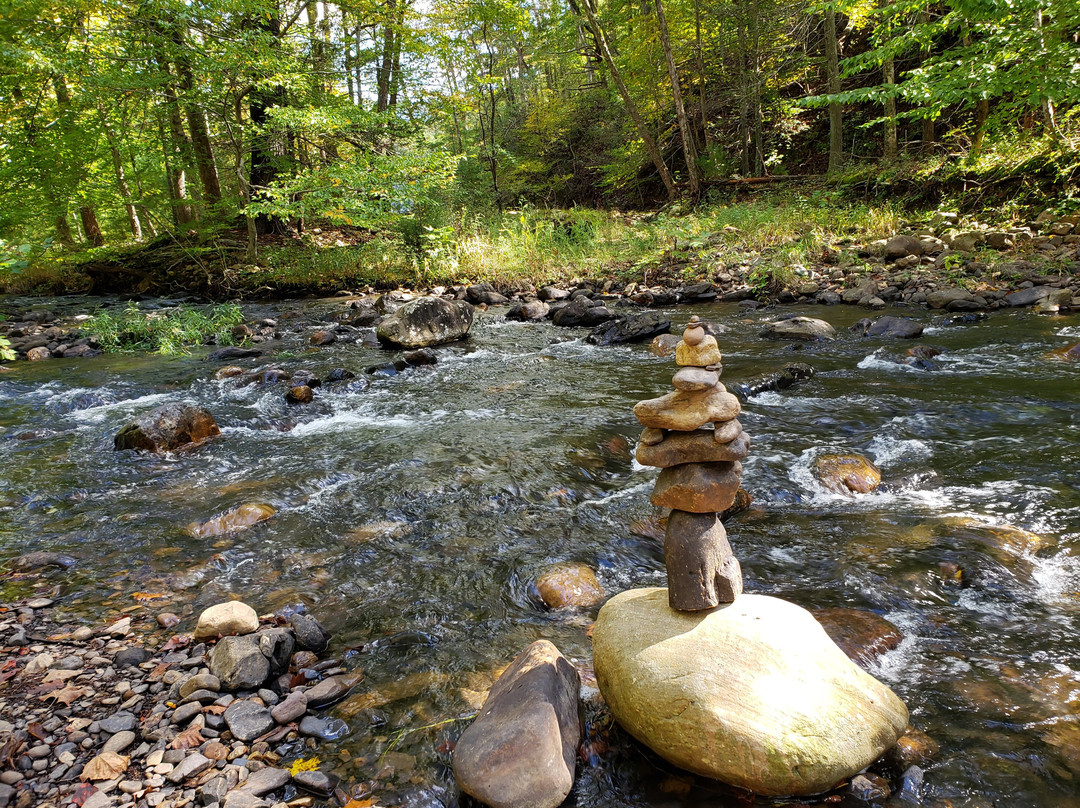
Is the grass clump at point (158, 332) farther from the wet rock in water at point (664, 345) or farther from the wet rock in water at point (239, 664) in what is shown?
the wet rock in water at point (239, 664)

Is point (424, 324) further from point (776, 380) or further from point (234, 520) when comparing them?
point (234, 520)

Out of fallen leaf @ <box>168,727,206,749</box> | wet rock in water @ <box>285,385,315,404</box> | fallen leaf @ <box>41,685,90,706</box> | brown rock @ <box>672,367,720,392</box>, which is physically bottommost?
fallen leaf @ <box>168,727,206,749</box>

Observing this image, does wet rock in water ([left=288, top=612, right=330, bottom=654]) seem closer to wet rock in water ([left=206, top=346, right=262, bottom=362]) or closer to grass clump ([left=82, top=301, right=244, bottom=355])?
wet rock in water ([left=206, top=346, right=262, bottom=362])

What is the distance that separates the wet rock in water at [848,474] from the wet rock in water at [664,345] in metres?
4.54

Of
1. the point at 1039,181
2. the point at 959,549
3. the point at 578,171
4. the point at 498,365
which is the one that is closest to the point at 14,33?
the point at 498,365

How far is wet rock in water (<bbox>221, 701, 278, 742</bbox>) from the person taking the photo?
236 cm

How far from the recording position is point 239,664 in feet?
8.71

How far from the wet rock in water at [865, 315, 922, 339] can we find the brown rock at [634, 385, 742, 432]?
7.68m

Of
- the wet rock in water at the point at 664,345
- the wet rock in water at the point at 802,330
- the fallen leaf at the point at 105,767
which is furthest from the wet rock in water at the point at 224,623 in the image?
the wet rock in water at the point at 802,330

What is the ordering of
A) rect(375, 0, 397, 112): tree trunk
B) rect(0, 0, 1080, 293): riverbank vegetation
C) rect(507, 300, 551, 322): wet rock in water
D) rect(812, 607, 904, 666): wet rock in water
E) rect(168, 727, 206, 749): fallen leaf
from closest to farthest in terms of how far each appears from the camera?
rect(168, 727, 206, 749): fallen leaf
rect(812, 607, 904, 666): wet rock in water
rect(0, 0, 1080, 293): riverbank vegetation
rect(507, 300, 551, 322): wet rock in water
rect(375, 0, 397, 112): tree trunk

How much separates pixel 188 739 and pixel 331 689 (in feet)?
1.82

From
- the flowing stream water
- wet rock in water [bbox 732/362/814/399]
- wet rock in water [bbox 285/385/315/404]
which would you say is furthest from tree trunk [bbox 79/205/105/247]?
wet rock in water [bbox 732/362/814/399]

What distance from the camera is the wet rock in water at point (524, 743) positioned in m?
1.99

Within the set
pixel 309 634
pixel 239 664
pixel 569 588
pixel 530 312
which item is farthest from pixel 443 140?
pixel 239 664
